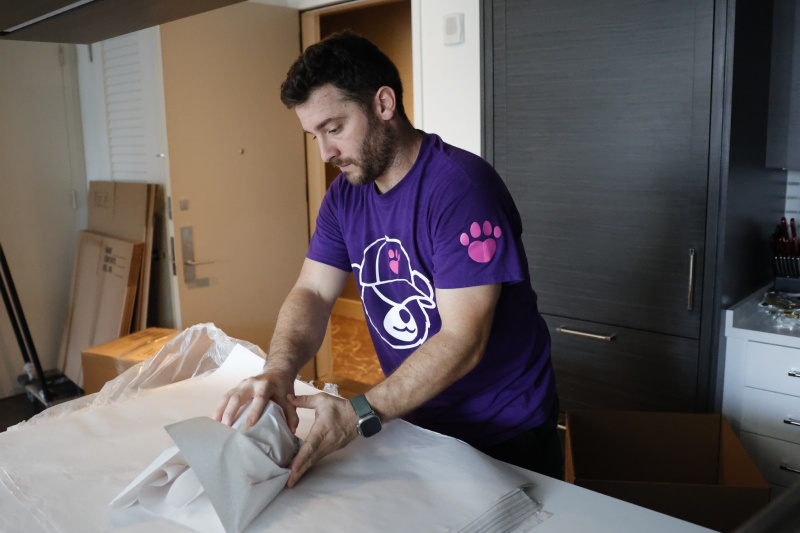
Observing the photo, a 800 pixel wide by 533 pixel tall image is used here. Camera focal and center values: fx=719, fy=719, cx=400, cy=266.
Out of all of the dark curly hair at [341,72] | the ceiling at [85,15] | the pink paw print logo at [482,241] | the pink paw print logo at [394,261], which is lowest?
the pink paw print logo at [394,261]

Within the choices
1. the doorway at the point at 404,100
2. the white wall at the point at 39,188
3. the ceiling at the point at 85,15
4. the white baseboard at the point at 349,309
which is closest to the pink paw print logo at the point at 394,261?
the ceiling at the point at 85,15

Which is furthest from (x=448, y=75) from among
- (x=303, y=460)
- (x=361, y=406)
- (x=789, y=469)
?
(x=303, y=460)

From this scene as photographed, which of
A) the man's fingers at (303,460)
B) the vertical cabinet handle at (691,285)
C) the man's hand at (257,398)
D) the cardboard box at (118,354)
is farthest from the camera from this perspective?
the cardboard box at (118,354)

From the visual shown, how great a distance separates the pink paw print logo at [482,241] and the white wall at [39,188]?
11.0 ft

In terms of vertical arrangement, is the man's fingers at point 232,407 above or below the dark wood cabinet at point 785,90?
below

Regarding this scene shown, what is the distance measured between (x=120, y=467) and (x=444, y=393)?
0.62 metres

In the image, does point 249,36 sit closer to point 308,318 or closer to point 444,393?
point 308,318

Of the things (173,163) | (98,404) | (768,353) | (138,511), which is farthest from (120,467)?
(173,163)

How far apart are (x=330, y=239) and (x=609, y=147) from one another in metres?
1.11

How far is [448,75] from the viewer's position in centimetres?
273

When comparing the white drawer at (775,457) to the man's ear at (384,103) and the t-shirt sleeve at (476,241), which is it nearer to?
the t-shirt sleeve at (476,241)

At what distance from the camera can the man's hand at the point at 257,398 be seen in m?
1.17

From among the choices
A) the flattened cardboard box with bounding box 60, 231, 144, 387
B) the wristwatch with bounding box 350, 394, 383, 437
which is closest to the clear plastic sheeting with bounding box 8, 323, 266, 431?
Result: the wristwatch with bounding box 350, 394, 383, 437

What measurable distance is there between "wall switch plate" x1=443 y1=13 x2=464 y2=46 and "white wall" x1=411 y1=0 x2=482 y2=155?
0.02 m
